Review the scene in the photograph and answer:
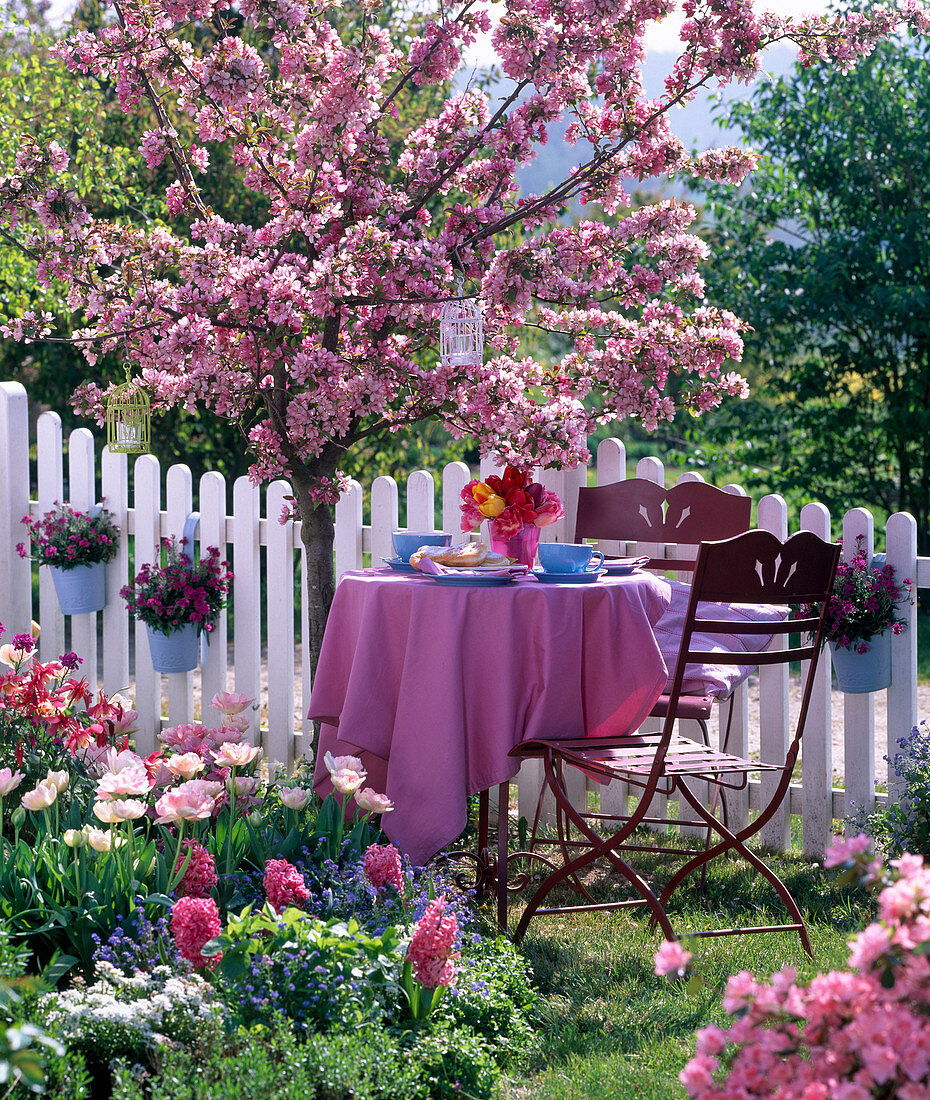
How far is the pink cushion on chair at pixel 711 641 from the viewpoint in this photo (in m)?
3.79

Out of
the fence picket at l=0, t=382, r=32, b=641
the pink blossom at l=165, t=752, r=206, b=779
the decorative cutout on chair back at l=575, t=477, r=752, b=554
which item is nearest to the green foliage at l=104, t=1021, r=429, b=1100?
the pink blossom at l=165, t=752, r=206, b=779

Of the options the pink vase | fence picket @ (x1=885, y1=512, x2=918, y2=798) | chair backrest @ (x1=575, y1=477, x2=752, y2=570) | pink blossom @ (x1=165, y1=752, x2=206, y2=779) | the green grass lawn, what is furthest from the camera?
chair backrest @ (x1=575, y1=477, x2=752, y2=570)

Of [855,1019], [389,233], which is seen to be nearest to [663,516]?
[389,233]

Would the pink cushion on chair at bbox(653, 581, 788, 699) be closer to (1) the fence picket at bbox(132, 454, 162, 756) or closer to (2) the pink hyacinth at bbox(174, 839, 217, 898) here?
(2) the pink hyacinth at bbox(174, 839, 217, 898)

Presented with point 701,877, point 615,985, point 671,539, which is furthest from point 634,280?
point 615,985

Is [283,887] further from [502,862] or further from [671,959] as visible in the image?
[671,959]

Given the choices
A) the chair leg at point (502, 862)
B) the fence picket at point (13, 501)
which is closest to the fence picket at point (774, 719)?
the chair leg at point (502, 862)

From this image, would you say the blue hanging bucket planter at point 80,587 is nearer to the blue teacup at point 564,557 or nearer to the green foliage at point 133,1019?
the blue teacup at point 564,557

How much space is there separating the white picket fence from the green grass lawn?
0.48m

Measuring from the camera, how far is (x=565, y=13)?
3.90 m

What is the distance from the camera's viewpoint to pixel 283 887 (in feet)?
8.75

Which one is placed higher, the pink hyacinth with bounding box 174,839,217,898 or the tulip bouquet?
the tulip bouquet

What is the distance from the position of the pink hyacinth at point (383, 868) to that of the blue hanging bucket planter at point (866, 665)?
189 cm

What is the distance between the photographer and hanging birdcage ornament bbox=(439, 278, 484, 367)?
392 centimetres
